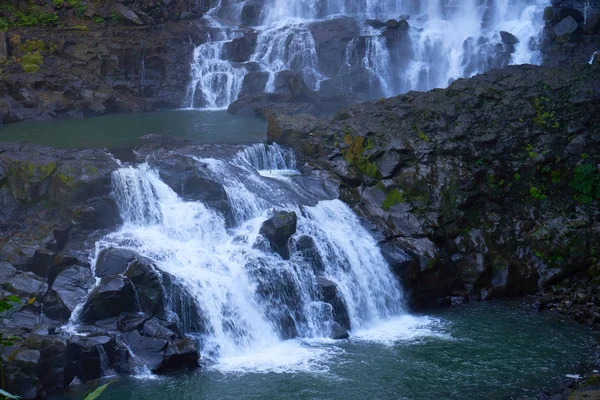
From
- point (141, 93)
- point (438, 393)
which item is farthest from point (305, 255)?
point (141, 93)

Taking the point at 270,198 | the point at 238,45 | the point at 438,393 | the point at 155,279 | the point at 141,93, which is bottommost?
the point at 438,393

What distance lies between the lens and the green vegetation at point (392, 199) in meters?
20.8

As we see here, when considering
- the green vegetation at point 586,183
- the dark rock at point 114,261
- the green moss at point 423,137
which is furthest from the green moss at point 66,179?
the green vegetation at point 586,183

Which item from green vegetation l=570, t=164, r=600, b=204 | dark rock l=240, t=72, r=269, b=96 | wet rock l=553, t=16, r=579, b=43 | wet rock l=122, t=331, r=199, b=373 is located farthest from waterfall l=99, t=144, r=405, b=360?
wet rock l=553, t=16, r=579, b=43

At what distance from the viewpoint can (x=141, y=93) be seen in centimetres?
3591

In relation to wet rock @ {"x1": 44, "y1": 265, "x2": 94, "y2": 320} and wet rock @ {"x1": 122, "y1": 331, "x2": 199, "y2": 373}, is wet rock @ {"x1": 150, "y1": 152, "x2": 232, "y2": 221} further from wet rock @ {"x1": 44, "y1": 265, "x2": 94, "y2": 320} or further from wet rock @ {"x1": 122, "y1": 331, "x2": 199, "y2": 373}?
wet rock @ {"x1": 122, "y1": 331, "x2": 199, "y2": 373}

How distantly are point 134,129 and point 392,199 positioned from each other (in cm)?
1336

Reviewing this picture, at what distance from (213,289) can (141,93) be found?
2164 centimetres

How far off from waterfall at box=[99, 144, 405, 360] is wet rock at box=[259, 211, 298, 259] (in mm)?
202

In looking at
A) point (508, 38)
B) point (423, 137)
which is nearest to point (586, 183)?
point (423, 137)

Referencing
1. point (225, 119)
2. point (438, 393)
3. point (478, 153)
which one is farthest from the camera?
point (225, 119)

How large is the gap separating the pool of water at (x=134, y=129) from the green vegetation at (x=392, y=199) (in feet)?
22.2

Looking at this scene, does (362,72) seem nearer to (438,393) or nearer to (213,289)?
(213,289)

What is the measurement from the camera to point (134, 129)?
28.9 m
